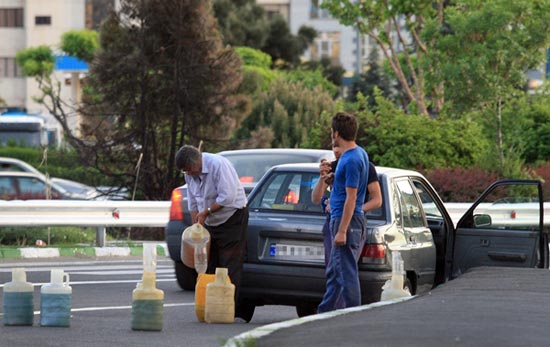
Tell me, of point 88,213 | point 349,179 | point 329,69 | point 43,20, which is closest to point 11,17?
point 43,20

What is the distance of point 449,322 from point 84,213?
13.2m

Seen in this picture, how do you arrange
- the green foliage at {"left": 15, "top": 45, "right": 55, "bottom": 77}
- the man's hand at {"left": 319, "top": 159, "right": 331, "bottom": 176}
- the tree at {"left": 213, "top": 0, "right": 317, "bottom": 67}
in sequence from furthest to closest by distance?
the green foliage at {"left": 15, "top": 45, "right": 55, "bottom": 77} < the tree at {"left": 213, "top": 0, "right": 317, "bottom": 67} < the man's hand at {"left": 319, "top": 159, "right": 331, "bottom": 176}

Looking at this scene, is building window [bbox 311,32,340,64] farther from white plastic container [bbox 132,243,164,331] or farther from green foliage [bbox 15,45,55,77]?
white plastic container [bbox 132,243,164,331]

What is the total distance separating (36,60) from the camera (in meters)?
95.7

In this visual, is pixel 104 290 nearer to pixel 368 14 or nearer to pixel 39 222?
pixel 39 222

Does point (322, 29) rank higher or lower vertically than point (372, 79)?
lower

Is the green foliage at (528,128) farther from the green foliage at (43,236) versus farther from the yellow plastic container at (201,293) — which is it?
the yellow plastic container at (201,293)

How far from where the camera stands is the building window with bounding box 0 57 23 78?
107700 mm

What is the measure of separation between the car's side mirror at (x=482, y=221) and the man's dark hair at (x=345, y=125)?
2.31 m

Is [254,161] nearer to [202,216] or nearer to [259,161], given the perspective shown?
[259,161]

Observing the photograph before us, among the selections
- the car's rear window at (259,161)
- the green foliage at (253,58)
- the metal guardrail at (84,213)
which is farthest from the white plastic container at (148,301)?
the green foliage at (253,58)

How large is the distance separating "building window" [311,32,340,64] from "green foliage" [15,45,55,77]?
31337mm

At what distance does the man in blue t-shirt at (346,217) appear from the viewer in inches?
450

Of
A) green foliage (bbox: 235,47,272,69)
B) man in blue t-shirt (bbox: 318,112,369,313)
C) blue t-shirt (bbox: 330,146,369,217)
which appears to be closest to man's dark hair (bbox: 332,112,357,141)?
man in blue t-shirt (bbox: 318,112,369,313)
